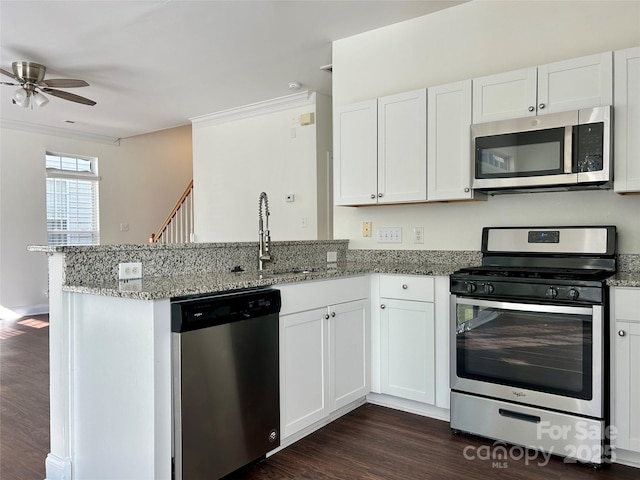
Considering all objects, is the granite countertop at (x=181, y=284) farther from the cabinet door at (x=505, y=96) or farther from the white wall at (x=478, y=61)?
the cabinet door at (x=505, y=96)

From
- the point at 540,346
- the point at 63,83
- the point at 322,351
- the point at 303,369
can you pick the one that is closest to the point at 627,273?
the point at 540,346

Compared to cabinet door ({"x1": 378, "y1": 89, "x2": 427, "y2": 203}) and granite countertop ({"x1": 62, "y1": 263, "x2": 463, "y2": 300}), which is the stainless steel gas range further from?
cabinet door ({"x1": 378, "y1": 89, "x2": 427, "y2": 203})

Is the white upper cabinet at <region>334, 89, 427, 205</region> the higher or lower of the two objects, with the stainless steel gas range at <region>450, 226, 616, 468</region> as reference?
higher

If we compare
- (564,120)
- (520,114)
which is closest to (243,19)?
(520,114)

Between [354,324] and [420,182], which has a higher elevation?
[420,182]

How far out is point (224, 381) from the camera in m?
1.95

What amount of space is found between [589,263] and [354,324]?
1388 mm

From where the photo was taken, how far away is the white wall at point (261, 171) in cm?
513

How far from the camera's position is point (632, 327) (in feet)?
7.02

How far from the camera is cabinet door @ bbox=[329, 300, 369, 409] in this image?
8.76 ft

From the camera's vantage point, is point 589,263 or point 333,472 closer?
point 333,472

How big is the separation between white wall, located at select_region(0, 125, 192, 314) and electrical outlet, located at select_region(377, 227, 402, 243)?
5.35m

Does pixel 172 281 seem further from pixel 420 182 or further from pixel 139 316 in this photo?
pixel 420 182

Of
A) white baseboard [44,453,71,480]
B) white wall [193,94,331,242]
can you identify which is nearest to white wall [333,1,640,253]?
white wall [193,94,331,242]
